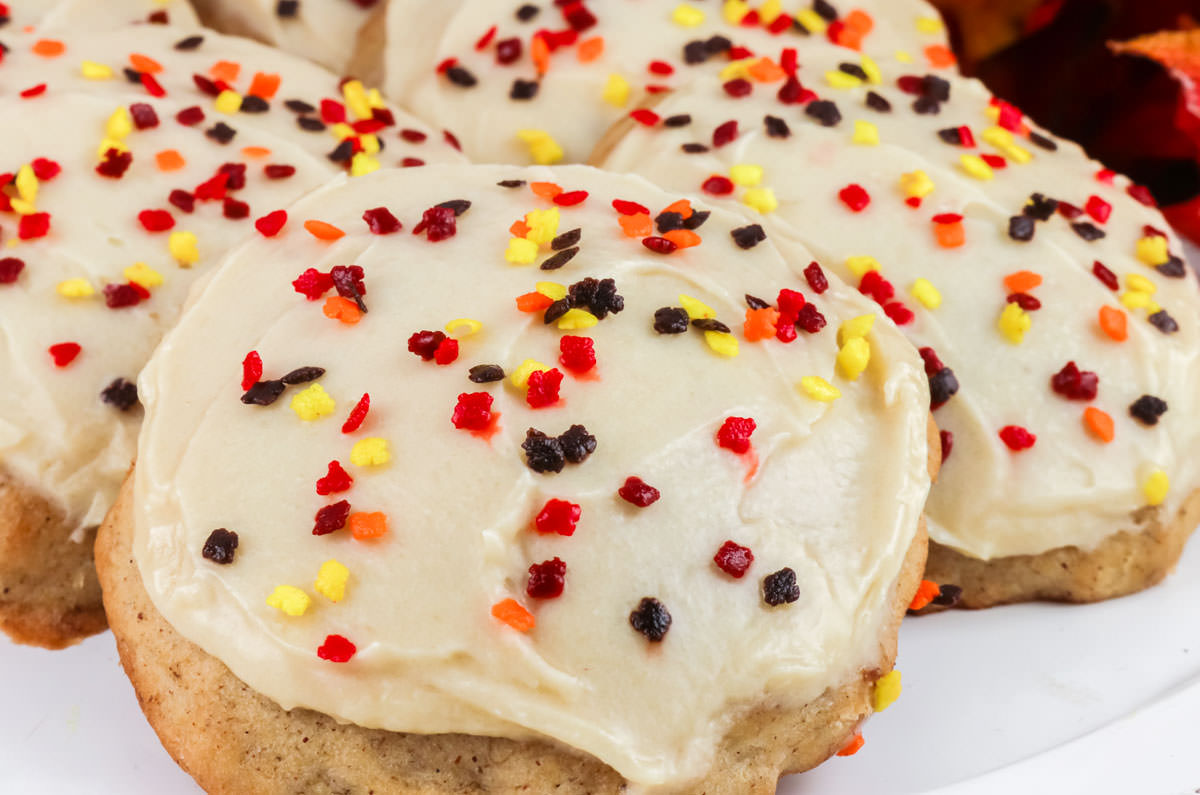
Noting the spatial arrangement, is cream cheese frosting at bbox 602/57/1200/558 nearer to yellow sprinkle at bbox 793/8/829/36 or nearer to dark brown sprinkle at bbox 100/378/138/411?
yellow sprinkle at bbox 793/8/829/36

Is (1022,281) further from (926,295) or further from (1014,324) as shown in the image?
(926,295)

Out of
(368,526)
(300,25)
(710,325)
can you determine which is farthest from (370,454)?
(300,25)

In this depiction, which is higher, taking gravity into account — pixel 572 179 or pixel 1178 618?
pixel 572 179

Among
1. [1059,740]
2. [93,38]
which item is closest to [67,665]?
[93,38]

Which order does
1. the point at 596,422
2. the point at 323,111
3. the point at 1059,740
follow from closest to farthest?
the point at 596,422 < the point at 1059,740 < the point at 323,111

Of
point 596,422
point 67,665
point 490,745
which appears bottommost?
point 67,665

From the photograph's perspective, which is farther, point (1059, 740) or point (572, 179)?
point (572, 179)

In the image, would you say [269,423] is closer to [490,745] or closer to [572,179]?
[490,745]
